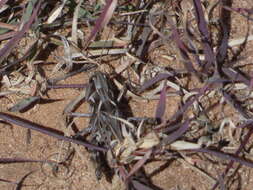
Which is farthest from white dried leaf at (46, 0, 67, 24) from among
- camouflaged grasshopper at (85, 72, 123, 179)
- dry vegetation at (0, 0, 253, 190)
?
camouflaged grasshopper at (85, 72, 123, 179)

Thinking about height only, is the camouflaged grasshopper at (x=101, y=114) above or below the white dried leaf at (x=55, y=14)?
below

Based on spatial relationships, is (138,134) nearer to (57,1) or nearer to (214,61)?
(214,61)

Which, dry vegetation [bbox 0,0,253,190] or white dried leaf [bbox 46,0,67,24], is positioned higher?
white dried leaf [bbox 46,0,67,24]

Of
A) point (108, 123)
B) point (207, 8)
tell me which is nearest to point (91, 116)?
point (108, 123)

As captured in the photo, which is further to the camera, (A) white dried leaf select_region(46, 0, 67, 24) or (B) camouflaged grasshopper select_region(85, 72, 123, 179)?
(A) white dried leaf select_region(46, 0, 67, 24)

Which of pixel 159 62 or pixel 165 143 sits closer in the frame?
pixel 165 143

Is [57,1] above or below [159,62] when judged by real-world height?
above

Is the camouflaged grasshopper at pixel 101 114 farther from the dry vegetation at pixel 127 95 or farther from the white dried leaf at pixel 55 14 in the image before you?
the white dried leaf at pixel 55 14

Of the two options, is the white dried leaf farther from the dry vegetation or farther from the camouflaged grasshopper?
the camouflaged grasshopper

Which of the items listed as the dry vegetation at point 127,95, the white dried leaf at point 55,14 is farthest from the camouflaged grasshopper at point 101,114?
the white dried leaf at point 55,14
